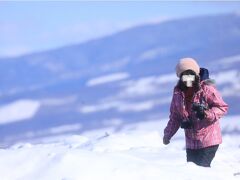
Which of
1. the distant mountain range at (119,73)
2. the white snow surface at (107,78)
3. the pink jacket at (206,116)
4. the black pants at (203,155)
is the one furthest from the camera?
the white snow surface at (107,78)

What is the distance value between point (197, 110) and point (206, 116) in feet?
0.28

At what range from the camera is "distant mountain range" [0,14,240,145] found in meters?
19.4

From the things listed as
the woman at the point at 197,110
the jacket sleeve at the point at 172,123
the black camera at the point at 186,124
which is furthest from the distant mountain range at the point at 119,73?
the black camera at the point at 186,124

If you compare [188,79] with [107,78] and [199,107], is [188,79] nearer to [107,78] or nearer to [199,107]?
[199,107]

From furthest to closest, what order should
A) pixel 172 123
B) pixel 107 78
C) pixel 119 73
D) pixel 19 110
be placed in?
pixel 119 73, pixel 107 78, pixel 19 110, pixel 172 123

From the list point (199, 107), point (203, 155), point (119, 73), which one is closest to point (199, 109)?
point (199, 107)

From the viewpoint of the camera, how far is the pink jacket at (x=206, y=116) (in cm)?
452

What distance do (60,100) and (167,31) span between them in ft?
69.4

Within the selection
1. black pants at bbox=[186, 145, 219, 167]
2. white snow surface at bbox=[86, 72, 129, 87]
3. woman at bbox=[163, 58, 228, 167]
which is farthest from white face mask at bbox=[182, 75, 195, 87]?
white snow surface at bbox=[86, 72, 129, 87]

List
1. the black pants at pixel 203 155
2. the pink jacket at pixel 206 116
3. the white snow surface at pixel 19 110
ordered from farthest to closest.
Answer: the white snow surface at pixel 19 110 → the black pants at pixel 203 155 → the pink jacket at pixel 206 116

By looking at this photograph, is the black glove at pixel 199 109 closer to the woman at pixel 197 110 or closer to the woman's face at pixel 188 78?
the woman at pixel 197 110

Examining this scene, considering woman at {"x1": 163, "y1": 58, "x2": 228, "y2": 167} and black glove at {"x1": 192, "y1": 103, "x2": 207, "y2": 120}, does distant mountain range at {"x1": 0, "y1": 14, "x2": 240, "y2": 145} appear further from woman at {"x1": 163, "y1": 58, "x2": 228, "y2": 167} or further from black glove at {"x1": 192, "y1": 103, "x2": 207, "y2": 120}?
black glove at {"x1": 192, "y1": 103, "x2": 207, "y2": 120}

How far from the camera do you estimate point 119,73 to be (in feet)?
101

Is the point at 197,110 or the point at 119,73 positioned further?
the point at 119,73
